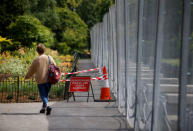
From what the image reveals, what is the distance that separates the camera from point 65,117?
853cm

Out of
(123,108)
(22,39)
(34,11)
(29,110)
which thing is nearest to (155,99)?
(123,108)

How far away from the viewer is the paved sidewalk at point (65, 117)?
24.4ft

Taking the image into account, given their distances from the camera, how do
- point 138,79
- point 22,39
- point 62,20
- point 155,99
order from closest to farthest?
point 155,99
point 138,79
point 22,39
point 62,20

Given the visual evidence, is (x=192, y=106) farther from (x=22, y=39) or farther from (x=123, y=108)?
(x=22, y=39)

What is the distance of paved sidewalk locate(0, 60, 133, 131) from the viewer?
745 cm

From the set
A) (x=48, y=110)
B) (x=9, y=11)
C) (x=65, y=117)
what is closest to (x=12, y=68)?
(x=48, y=110)

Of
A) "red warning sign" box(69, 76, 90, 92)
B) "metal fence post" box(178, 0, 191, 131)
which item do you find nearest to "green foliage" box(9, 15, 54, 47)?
"red warning sign" box(69, 76, 90, 92)

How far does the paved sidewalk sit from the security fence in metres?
0.64

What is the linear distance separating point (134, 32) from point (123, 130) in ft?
6.72

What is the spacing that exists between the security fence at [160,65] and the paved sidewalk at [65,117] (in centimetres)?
64

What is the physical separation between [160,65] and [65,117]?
4097mm

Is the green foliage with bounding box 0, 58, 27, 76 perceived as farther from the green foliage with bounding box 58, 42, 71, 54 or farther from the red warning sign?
the green foliage with bounding box 58, 42, 71, 54

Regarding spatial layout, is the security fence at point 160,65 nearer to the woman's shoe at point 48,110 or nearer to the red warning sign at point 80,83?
the woman's shoe at point 48,110

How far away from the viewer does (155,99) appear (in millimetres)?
5117
